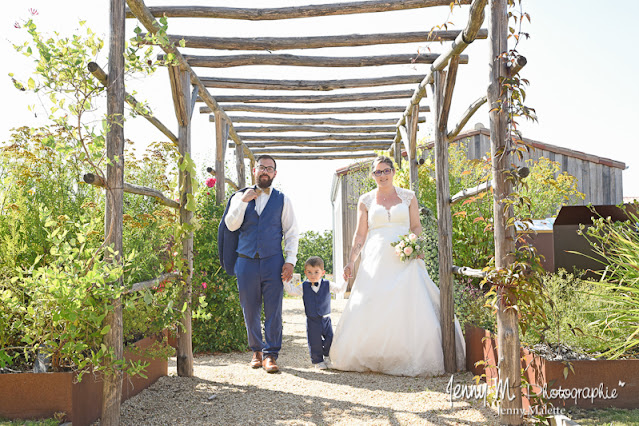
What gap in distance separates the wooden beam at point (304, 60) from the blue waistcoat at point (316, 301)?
214cm

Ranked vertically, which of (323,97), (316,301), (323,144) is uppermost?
(323,97)

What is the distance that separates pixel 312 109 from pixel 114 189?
4.05 metres

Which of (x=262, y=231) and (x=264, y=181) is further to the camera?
(x=264, y=181)

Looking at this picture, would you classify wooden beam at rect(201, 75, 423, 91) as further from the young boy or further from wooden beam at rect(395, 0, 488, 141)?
the young boy

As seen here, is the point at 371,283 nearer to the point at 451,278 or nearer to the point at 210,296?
the point at 451,278

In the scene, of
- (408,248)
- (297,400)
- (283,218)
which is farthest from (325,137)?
(297,400)

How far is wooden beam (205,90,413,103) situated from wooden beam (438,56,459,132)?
1.45 metres

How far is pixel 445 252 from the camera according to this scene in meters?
4.64

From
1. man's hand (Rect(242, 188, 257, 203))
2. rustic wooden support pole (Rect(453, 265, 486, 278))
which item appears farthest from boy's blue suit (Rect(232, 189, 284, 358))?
rustic wooden support pole (Rect(453, 265, 486, 278))

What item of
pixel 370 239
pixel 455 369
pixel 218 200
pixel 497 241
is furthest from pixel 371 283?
pixel 218 200

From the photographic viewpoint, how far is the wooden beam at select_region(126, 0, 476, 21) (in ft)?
13.1

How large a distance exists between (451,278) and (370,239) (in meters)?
0.86

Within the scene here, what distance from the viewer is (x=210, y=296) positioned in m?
5.69

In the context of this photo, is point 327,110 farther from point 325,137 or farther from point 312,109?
point 325,137
